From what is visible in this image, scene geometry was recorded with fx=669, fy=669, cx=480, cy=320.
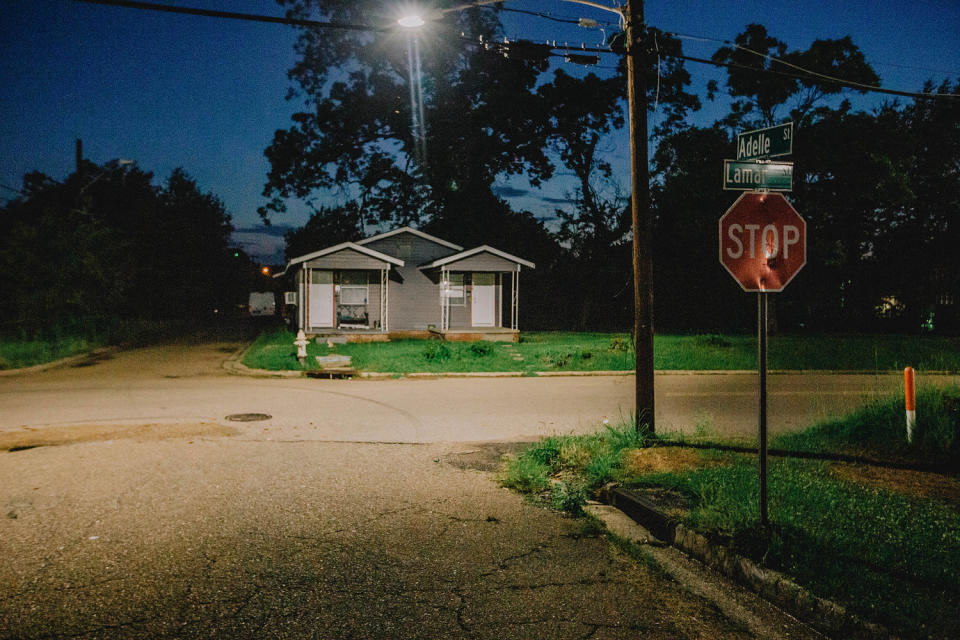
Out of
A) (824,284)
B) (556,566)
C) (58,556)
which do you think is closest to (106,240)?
(58,556)

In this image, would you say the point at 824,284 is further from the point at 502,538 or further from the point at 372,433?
the point at 502,538

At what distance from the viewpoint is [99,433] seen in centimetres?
911

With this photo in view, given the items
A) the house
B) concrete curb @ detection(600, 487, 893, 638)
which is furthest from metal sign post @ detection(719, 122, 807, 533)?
the house

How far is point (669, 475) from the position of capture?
6453 millimetres

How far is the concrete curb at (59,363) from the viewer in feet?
56.2

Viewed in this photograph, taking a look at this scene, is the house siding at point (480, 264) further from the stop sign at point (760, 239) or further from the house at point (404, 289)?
the stop sign at point (760, 239)

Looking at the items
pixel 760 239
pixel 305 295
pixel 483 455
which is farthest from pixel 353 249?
pixel 760 239

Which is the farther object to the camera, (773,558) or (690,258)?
(690,258)

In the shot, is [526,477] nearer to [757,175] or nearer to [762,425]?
[762,425]

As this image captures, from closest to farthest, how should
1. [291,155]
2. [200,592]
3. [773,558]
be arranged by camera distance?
[200,592] → [773,558] → [291,155]

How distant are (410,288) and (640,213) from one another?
73.4 ft

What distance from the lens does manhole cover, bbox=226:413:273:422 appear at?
10.4 metres

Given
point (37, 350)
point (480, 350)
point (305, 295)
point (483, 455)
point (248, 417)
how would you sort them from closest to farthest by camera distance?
point (483, 455) < point (248, 417) < point (37, 350) < point (480, 350) < point (305, 295)

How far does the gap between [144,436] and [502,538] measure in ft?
19.5
